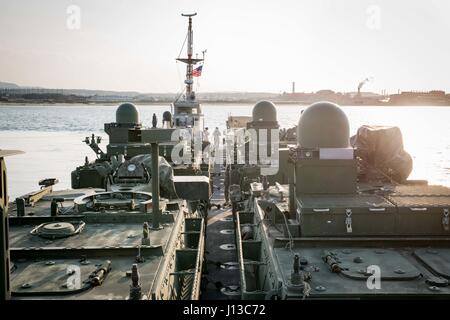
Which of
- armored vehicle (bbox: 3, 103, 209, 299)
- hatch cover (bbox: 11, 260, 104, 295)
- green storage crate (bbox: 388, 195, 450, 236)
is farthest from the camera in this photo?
green storage crate (bbox: 388, 195, 450, 236)

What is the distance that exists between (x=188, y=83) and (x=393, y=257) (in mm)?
41285

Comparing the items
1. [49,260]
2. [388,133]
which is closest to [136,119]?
[388,133]

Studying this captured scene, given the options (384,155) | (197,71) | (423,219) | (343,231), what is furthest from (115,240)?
(197,71)

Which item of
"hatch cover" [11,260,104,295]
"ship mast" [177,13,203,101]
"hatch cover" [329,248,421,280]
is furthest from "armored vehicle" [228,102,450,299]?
"ship mast" [177,13,203,101]

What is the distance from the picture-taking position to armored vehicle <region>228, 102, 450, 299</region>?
9.91 m

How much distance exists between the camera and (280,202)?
53.6ft

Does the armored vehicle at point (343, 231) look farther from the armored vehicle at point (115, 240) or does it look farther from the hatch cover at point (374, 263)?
the armored vehicle at point (115, 240)

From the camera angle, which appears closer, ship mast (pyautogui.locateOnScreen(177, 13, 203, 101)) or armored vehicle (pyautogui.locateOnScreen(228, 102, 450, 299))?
armored vehicle (pyautogui.locateOnScreen(228, 102, 450, 299))

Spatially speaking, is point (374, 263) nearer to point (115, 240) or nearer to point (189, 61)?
point (115, 240)

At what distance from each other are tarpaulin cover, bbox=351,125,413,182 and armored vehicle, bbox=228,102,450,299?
1.5 inches

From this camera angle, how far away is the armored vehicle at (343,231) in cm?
991

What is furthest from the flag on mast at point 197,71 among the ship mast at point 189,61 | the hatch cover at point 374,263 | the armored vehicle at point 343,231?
the hatch cover at point 374,263

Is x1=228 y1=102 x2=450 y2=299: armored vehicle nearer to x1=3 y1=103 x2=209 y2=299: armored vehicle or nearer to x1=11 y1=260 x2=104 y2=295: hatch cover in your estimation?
x1=3 y1=103 x2=209 y2=299: armored vehicle
